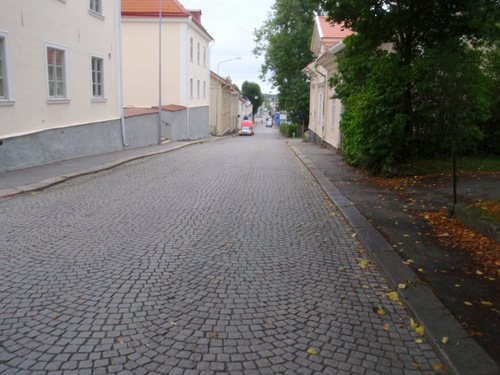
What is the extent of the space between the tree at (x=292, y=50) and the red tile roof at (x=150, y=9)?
13.8m

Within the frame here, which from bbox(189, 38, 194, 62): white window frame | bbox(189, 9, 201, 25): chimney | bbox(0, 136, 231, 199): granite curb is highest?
bbox(189, 9, 201, 25): chimney

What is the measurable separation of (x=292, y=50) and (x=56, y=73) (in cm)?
3184

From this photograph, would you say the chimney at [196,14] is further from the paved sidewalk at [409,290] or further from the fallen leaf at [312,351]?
the fallen leaf at [312,351]

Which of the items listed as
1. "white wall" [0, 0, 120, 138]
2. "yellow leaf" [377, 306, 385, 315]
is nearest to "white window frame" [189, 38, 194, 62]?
"white wall" [0, 0, 120, 138]

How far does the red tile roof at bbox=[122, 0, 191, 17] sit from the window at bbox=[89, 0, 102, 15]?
1391 centimetres

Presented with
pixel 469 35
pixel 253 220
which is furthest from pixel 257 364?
pixel 469 35

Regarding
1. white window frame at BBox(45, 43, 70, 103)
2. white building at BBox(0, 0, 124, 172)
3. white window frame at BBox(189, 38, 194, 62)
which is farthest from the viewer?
white window frame at BBox(189, 38, 194, 62)

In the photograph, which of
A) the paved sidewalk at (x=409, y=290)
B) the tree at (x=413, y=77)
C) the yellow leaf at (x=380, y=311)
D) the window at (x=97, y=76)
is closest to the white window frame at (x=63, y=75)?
the window at (x=97, y=76)

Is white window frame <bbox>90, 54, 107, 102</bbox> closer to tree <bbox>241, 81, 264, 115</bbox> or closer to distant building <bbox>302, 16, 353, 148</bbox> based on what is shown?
distant building <bbox>302, 16, 353, 148</bbox>

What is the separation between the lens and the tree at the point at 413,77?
33.0ft

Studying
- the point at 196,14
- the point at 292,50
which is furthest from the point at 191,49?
the point at 292,50

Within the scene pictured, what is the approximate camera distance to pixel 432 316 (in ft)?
12.0

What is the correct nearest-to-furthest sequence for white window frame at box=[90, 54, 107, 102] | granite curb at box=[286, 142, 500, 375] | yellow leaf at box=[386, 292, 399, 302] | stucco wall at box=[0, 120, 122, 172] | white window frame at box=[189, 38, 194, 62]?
granite curb at box=[286, 142, 500, 375] < yellow leaf at box=[386, 292, 399, 302] < stucco wall at box=[0, 120, 122, 172] < white window frame at box=[90, 54, 107, 102] < white window frame at box=[189, 38, 194, 62]

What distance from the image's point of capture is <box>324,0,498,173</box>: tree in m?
10.1
